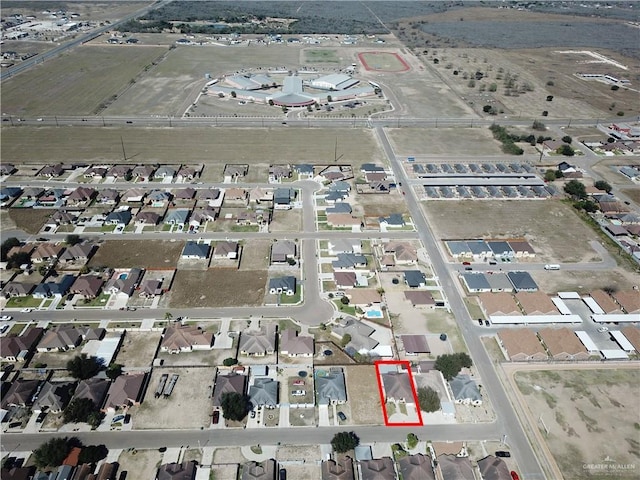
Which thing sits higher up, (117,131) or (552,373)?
(117,131)

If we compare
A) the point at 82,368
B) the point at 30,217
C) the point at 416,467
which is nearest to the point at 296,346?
the point at 416,467

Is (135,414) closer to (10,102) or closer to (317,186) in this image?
(317,186)

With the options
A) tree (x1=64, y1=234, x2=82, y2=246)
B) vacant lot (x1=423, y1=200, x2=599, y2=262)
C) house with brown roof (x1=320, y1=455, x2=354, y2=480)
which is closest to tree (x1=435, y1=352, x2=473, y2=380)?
house with brown roof (x1=320, y1=455, x2=354, y2=480)

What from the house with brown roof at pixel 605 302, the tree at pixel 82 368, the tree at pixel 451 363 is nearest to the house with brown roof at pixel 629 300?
the house with brown roof at pixel 605 302

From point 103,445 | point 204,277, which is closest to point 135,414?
point 103,445

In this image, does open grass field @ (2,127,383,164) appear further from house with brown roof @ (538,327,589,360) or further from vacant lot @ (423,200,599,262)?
house with brown roof @ (538,327,589,360)

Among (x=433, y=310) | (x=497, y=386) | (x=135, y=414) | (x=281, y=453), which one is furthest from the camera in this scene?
(x=433, y=310)

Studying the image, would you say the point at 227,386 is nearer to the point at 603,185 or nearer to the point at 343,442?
the point at 343,442
